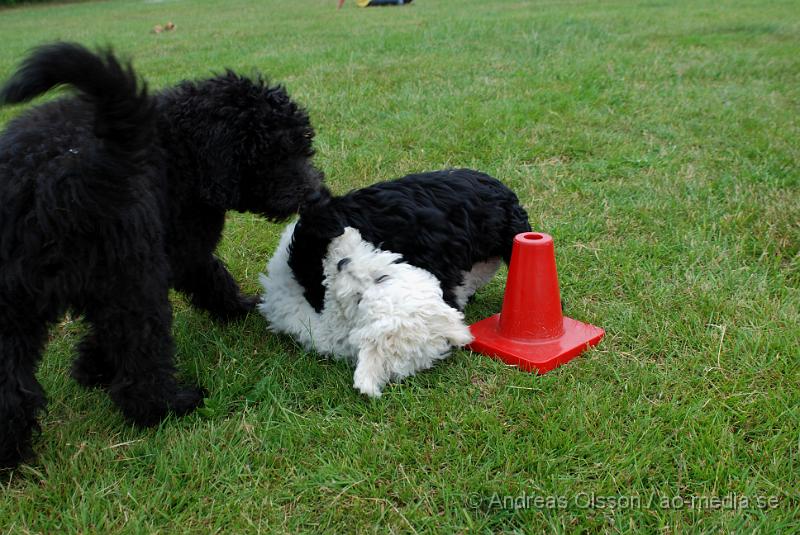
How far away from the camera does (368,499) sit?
2170 millimetres

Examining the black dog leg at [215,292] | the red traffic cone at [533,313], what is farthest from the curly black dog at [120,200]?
the red traffic cone at [533,313]

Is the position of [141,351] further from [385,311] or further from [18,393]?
[385,311]

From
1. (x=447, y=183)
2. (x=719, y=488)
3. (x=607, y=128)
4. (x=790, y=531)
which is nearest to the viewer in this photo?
(x=790, y=531)

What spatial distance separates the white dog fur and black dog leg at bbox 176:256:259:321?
41cm

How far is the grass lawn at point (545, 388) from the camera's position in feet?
7.01

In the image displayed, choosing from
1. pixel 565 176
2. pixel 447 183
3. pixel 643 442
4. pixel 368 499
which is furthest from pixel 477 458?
pixel 565 176

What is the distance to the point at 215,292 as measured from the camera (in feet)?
10.8

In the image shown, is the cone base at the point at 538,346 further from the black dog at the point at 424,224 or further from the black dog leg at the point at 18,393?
the black dog leg at the point at 18,393

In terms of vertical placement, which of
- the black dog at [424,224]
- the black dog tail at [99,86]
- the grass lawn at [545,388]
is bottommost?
the grass lawn at [545,388]

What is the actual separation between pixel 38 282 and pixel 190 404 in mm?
795

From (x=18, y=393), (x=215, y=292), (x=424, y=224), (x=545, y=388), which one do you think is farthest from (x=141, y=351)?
(x=545, y=388)

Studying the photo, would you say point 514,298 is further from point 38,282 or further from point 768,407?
point 38,282

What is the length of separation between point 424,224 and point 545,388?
86cm

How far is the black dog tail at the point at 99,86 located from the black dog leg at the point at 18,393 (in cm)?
72
